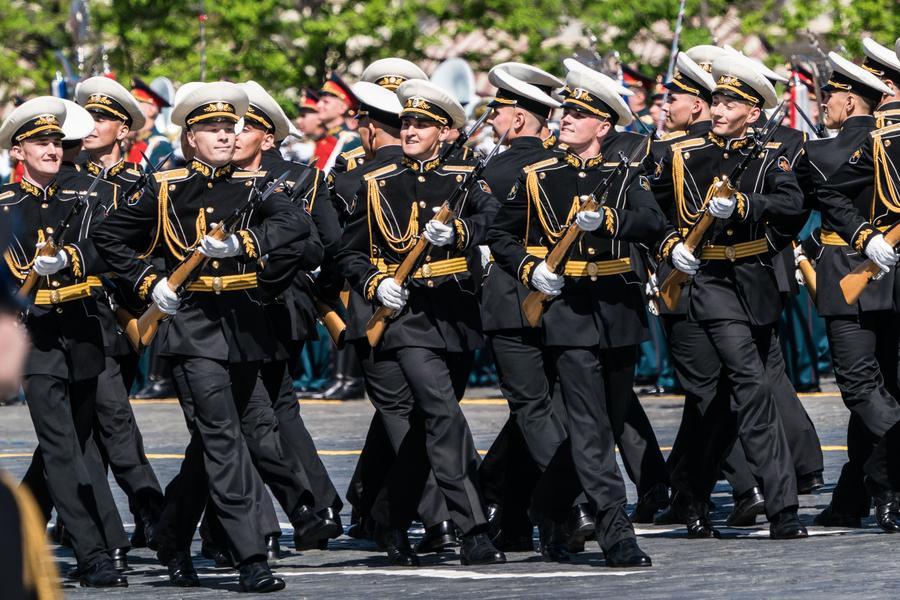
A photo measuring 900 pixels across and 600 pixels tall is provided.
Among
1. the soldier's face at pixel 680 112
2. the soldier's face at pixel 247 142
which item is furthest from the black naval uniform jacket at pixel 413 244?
the soldier's face at pixel 680 112

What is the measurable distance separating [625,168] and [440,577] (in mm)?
1801

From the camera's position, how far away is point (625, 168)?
8.55 m

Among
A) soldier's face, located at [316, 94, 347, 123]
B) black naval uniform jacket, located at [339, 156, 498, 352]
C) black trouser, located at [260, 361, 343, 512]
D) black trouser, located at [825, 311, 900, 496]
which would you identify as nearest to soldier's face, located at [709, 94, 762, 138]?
black trouser, located at [825, 311, 900, 496]

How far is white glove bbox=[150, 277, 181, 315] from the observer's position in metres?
8.13

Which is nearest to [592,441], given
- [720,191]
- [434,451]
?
[434,451]

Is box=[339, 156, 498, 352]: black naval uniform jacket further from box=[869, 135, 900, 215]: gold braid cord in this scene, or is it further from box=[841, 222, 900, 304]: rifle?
box=[869, 135, 900, 215]: gold braid cord

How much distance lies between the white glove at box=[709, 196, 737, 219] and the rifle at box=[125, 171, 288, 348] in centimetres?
180

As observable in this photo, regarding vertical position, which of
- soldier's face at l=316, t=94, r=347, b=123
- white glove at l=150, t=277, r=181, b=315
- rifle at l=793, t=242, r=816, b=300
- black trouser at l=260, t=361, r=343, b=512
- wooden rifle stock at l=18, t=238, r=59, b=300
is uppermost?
soldier's face at l=316, t=94, r=347, b=123

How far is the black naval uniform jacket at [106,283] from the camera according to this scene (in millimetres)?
8852

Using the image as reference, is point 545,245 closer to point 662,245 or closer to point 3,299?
point 662,245

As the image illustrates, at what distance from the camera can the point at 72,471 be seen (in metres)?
8.59

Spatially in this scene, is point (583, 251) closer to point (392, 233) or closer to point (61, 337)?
point (392, 233)

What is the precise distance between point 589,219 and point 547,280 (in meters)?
0.36

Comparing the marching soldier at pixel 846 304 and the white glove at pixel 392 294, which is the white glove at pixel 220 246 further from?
the marching soldier at pixel 846 304
